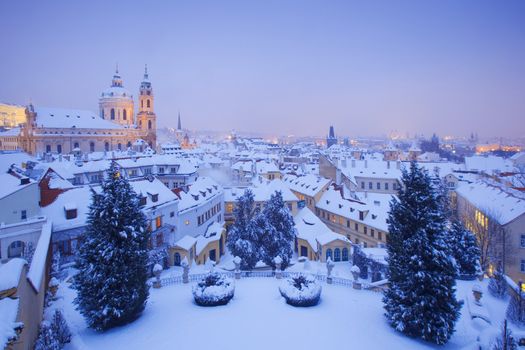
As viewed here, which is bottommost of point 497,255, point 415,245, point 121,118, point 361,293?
point 497,255

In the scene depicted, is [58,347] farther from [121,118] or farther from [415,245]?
[121,118]

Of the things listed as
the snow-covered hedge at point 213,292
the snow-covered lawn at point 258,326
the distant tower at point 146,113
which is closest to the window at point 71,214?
the snow-covered lawn at point 258,326

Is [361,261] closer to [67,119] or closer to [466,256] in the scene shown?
[466,256]

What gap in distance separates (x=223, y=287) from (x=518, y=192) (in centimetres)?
3987

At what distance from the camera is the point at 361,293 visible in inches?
798

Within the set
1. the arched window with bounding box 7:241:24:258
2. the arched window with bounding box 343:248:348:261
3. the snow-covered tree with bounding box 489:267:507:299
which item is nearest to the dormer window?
the arched window with bounding box 7:241:24:258

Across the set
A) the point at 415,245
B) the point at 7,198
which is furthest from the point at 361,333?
the point at 7,198

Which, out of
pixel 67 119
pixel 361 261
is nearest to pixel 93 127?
pixel 67 119

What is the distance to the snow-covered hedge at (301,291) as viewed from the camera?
17.6m

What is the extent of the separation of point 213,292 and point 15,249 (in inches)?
598

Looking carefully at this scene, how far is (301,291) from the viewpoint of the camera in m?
17.8

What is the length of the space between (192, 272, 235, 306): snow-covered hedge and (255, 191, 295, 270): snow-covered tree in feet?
40.8

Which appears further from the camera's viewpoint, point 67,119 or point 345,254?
point 67,119

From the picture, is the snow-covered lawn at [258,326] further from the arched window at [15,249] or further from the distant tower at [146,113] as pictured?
the distant tower at [146,113]
